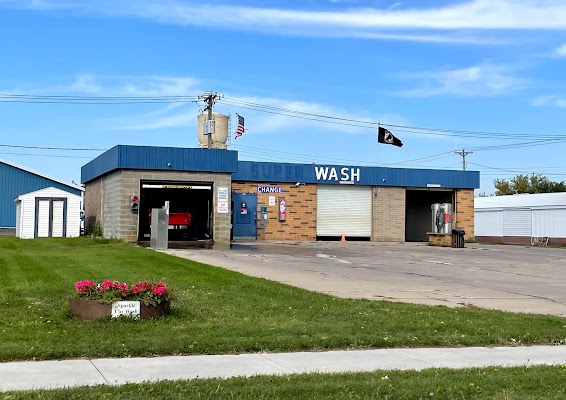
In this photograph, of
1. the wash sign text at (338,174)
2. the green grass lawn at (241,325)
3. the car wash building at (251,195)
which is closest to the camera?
the green grass lawn at (241,325)

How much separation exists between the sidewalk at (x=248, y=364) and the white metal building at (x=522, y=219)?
4575cm

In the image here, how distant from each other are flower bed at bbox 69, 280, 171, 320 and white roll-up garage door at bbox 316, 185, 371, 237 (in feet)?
114

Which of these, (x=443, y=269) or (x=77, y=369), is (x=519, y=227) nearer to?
(x=443, y=269)

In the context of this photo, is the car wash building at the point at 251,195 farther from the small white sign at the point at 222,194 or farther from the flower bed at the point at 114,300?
the flower bed at the point at 114,300

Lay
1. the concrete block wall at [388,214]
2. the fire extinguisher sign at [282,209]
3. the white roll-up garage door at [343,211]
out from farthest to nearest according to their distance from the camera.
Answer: the concrete block wall at [388,214], the white roll-up garage door at [343,211], the fire extinguisher sign at [282,209]

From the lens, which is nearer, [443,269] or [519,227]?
[443,269]

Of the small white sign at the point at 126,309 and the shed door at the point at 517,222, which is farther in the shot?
the shed door at the point at 517,222

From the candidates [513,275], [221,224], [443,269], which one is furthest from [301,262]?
[221,224]

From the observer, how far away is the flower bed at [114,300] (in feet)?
33.2

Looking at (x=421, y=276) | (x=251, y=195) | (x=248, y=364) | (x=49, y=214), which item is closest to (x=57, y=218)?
(x=49, y=214)

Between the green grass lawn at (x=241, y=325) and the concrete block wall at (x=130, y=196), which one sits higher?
the concrete block wall at (x=130, y=196)

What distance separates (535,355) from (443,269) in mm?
14221

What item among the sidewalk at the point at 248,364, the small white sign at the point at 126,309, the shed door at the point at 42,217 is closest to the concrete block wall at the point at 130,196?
the shed door at the point at 42,217

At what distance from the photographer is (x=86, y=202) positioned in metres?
48.4
